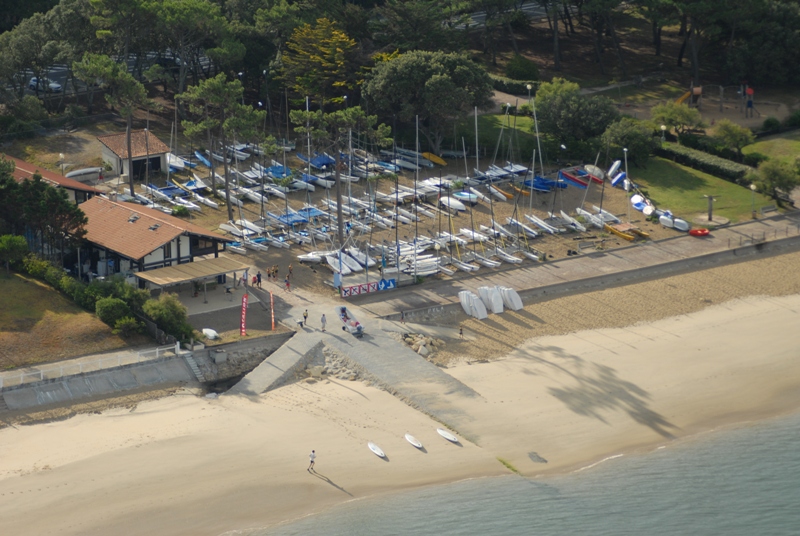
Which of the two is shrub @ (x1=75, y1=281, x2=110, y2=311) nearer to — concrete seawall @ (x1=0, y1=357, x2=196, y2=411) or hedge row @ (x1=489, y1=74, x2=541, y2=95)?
concrete seawall @ (x1=0, y1=357, x2=196, y2=411)

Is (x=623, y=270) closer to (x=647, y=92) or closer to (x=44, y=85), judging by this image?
(x=647, y=92)

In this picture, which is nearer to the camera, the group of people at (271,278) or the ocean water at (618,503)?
the ocean water at (618,503)

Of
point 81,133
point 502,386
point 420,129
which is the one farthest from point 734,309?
point 81,133

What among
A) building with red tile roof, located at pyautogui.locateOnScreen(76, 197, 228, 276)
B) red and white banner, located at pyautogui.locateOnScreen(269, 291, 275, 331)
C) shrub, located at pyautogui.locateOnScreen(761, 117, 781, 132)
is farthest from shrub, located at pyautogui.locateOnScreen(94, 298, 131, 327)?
shrub, located at pyautogui.locateOnScreen(761, 117, 781, 132)

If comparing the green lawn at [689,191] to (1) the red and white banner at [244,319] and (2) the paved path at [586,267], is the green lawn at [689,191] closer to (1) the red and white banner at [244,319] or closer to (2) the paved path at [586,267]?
(2) the paved path at [586,267]

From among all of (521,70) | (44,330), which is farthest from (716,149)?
(44,330)

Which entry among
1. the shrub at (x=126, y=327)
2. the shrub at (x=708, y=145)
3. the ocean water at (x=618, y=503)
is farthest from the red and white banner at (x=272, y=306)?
the shrub at (x=708, y=145)
